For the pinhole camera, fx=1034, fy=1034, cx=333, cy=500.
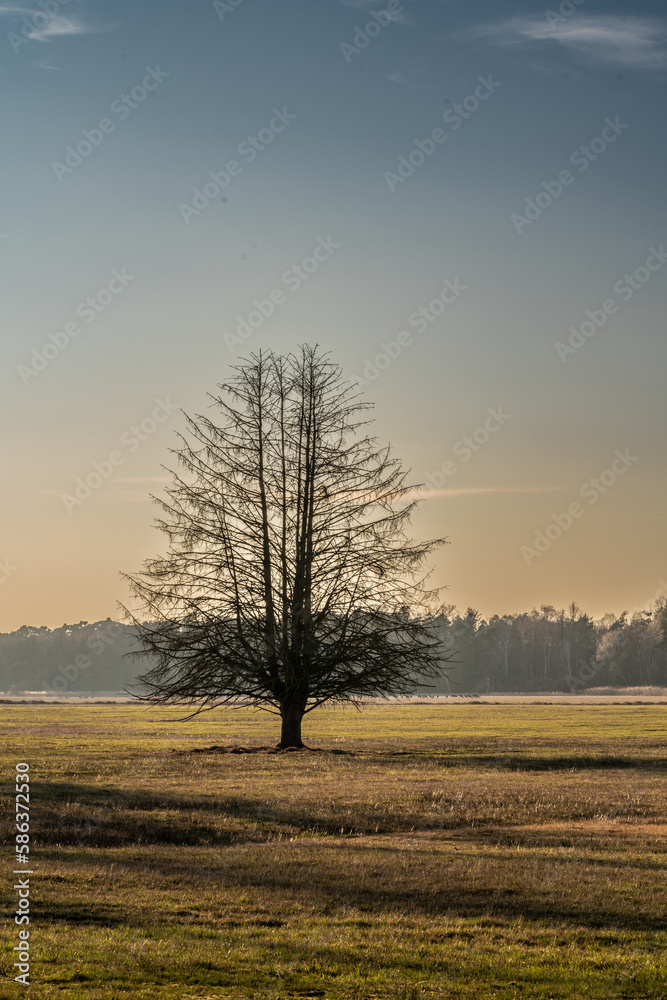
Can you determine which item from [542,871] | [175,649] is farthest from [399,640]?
[542,871]

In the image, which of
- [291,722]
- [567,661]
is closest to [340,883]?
[291,722]

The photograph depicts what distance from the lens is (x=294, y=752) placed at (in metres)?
33.0

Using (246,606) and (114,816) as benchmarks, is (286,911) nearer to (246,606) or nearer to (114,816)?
(114,816)

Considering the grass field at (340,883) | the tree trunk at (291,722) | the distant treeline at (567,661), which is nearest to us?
the grass field at (340,883)

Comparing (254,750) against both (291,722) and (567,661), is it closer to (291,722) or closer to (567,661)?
(291,722)

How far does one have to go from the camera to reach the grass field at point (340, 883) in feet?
29.6

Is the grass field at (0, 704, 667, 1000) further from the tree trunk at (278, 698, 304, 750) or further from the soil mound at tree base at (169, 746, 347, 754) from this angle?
the tree trunk at (278, 698, 304, 750)

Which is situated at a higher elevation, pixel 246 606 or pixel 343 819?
pixel 246 606

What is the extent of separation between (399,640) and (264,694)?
16.5ft

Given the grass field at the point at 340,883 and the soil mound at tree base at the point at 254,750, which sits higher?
the grass field at the point at 340,883

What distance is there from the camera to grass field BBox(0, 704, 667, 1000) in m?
9.02

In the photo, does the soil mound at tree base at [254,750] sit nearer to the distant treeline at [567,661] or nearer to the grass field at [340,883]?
the grass field at [340,883]

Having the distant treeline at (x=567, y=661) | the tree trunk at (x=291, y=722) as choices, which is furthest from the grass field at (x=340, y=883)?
the distant treeline at (x=567, y=661)

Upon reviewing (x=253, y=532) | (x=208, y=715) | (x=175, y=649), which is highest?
(x=253, y=532)
